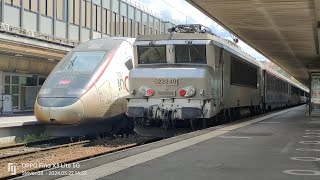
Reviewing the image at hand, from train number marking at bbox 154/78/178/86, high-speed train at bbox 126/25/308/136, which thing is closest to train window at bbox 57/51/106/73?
high-speed train at bbox 126/25/308/136

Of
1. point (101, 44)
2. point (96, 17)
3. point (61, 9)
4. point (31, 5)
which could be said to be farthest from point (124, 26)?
point (101, 44)

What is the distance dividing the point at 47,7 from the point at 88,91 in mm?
23711

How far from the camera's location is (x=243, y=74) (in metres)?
22.2

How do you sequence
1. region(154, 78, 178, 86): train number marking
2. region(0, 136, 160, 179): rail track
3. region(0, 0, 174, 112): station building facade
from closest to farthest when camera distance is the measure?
region(0, 136, 160, 179): rail track
region(154, 78, 178, 86): train number marking
region(0, 0, 174, 112): station building facade

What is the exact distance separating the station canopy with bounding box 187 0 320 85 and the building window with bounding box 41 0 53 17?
15.6m

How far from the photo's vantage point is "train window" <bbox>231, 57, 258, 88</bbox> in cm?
1991

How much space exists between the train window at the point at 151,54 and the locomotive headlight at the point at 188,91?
1.59m

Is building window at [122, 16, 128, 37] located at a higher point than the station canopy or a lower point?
higher

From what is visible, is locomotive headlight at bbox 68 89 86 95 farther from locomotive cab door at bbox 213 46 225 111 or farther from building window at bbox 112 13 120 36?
building window at bbox 112 13 120 36

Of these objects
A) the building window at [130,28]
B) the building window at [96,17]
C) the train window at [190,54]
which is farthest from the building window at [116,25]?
the train window at [190,54]

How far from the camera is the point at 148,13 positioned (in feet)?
186

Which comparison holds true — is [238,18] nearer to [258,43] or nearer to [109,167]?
[258,43]

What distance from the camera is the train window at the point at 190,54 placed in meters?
16.4

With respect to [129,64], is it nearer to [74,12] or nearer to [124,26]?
[74,12]
